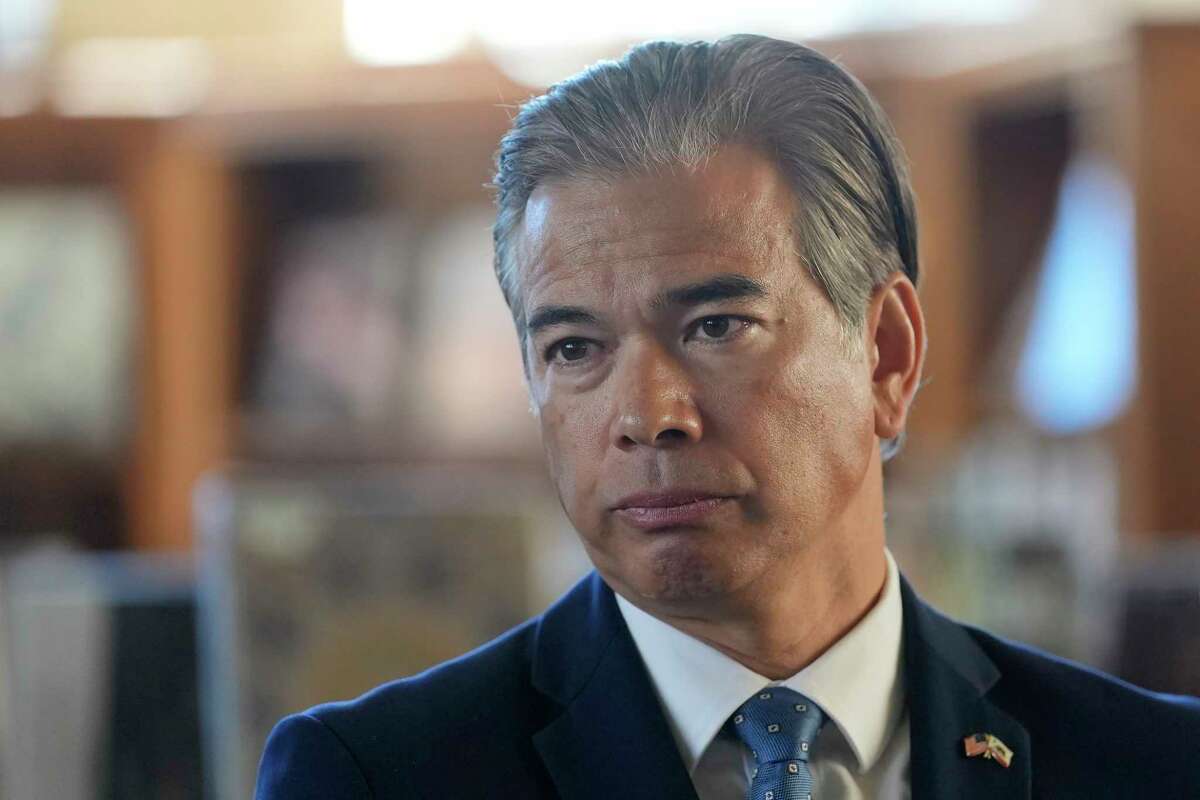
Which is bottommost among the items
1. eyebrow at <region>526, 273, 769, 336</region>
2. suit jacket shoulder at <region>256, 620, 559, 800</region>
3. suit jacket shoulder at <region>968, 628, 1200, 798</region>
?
suit jacket shoulder at <region>968, 628, 1200, 798</region>

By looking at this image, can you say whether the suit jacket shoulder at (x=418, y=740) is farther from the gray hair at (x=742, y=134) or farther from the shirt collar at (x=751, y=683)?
the gray hair at (x=742, y=134)

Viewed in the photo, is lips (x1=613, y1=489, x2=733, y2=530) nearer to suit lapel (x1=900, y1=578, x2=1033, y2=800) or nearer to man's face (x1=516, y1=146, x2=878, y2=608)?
man's face (x1=516, y1=146, x2=878, y2=608)

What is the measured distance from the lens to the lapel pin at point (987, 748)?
167 centimetres

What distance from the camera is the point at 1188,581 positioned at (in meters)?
3.88

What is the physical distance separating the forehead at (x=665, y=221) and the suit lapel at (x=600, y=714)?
348 millimetres

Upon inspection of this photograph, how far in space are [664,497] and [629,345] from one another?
0.14 m

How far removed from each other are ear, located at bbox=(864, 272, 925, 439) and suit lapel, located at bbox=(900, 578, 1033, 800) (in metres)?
0.21

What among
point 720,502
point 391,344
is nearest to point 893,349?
point 720,502

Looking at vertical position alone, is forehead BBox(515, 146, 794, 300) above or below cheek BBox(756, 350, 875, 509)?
above

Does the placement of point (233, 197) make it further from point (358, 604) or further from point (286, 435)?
point (358, 604)

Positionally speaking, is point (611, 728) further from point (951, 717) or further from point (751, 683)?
point (951, 717)

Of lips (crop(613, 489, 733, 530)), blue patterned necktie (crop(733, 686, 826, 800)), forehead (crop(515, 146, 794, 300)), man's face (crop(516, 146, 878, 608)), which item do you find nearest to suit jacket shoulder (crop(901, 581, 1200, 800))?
blue patterned necktie (crop(733, 686, 826, 800))

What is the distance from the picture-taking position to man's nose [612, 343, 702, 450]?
1510mm

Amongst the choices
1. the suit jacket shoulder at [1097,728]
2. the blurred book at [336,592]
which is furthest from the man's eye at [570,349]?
the blurred book at [336,592]
